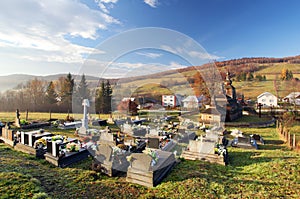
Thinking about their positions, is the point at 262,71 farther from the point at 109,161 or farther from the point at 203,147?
the point at 109,161

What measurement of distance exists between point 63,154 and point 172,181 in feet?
14.5

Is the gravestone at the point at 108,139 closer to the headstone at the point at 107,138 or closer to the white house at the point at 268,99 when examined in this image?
the headstone at the point at 107,138

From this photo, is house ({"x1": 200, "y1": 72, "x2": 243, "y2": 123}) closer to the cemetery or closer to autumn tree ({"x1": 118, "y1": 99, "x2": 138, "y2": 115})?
the cemetery

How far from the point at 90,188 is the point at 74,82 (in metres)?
28.7

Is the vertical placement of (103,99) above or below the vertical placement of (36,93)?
below

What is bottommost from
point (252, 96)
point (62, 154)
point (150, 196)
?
point (150, 196)

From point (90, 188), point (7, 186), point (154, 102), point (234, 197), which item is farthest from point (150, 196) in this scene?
point (154, 102)

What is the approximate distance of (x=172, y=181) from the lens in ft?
17.8

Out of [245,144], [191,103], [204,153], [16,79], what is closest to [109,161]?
[204,153]

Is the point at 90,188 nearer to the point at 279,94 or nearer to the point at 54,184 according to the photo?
the point at 54,184

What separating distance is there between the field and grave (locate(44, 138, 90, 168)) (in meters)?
0.29

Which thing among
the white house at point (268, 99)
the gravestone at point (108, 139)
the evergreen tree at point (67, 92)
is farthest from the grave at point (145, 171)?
the white house at point (268, 99)

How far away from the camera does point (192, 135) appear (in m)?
11.4

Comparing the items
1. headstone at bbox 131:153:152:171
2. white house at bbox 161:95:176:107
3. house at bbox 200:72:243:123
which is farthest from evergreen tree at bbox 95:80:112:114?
headstone at bbox 131:153:152:171
